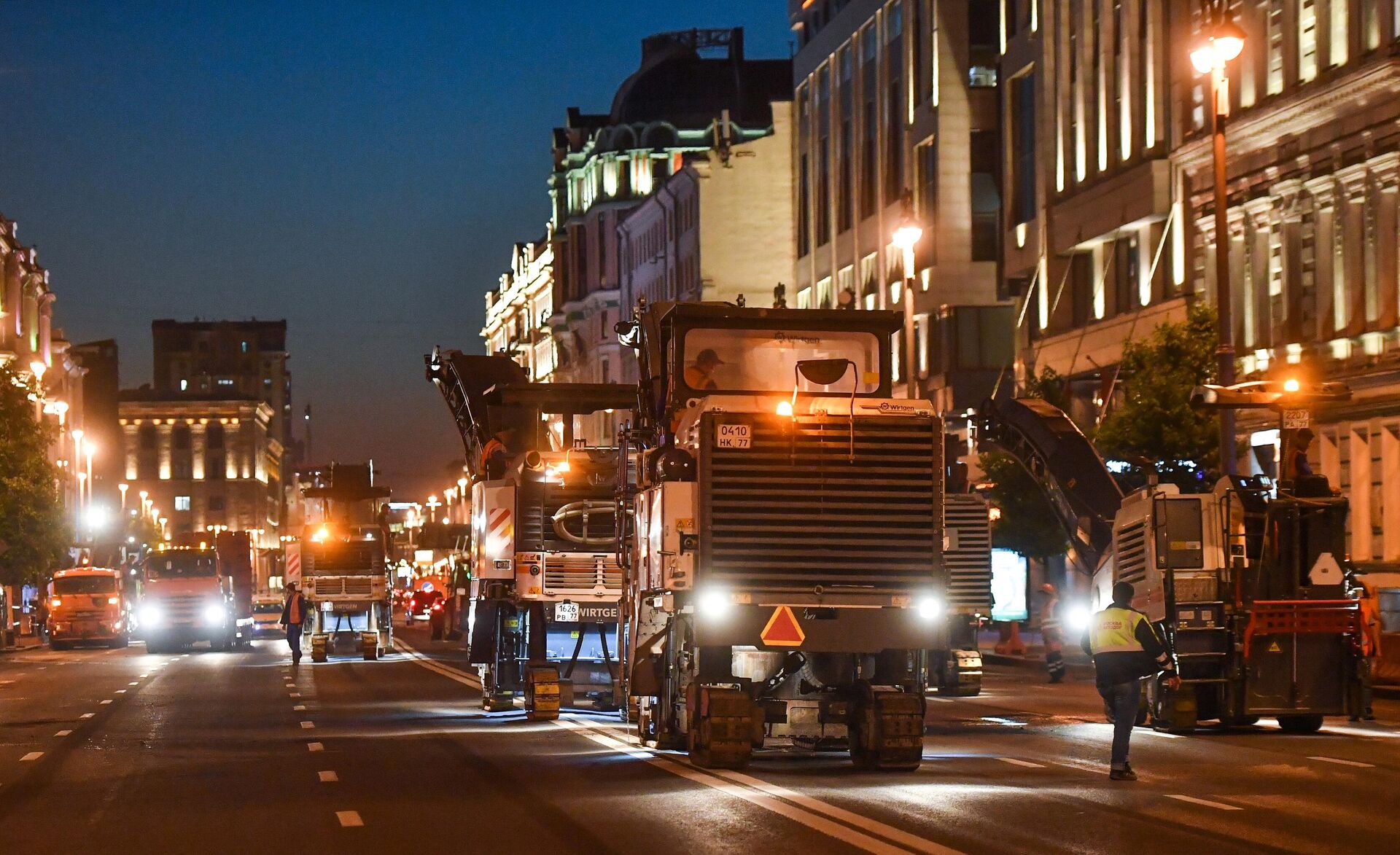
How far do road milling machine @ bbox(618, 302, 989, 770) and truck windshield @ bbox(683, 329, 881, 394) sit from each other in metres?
0.37

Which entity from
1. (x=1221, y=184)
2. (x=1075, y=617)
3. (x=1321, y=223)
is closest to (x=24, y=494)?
(x=1075, y=617)

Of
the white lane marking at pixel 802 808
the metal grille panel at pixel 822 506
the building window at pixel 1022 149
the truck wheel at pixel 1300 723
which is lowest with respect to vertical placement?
the truck wheel at pixel 1300 723

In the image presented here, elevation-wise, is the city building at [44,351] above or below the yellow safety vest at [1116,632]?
above

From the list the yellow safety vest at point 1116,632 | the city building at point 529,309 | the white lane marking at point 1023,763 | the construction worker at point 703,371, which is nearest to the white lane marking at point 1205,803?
the yellow safety vest at point 1116,632

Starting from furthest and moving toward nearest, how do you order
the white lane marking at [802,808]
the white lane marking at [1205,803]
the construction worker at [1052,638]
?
the construction worker at [1052,638], the white lane marking at [1205,803], the white lane marking at [802,808]

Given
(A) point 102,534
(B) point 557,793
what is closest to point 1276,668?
(B) point 557,793

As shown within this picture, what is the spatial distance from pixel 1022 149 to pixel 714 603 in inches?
1892

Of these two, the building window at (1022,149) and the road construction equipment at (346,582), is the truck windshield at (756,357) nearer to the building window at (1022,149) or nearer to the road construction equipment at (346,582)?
the road construction equipment at (346,582)

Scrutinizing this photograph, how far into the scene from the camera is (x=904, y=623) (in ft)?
66.7

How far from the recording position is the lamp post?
33000mm

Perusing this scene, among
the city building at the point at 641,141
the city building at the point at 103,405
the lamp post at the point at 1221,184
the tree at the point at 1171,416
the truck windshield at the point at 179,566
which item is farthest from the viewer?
the city building at the point at 103,405

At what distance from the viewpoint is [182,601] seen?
68000 mm

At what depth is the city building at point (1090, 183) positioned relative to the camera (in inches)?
2133

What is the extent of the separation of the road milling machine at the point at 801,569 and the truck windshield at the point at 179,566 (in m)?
49.3
